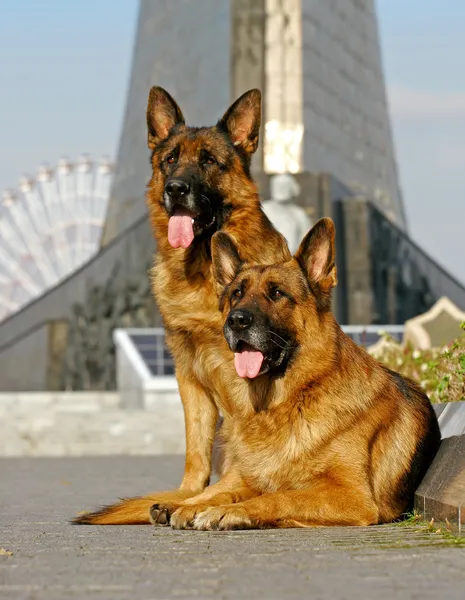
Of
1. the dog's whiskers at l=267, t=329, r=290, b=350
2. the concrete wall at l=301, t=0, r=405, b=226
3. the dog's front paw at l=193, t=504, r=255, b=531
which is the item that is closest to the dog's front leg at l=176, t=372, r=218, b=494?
the dog's whiskers at l=267, t=329, r=290, b=350

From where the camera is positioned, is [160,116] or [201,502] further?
[160,116]

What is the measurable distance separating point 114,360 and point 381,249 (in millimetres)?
7284

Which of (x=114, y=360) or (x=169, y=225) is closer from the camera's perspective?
(x=169, y=225)

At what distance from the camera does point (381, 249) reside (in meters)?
26.8

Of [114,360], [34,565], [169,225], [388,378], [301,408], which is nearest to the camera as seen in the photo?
[34,565]

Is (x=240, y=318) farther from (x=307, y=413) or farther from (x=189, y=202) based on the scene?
(x=189, y=202)

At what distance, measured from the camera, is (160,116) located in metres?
7.36

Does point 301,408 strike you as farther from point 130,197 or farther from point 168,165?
point 130,197

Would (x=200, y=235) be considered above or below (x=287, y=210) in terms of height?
below

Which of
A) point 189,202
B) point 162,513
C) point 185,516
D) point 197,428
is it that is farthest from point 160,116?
point 185,516

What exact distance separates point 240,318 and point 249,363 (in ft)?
0.89

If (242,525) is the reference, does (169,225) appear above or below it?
above

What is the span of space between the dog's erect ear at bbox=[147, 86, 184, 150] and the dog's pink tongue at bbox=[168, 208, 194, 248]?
2.40ft

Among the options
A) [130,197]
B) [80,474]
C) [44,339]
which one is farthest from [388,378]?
[130,197]
